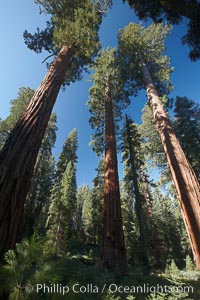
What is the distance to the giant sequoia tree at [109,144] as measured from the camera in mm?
5008

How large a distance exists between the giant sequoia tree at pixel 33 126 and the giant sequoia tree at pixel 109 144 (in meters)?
3.17

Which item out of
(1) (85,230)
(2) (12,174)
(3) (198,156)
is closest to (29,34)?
(2) (12,174)

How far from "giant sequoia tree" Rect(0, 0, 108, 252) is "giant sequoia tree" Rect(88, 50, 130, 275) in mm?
3166

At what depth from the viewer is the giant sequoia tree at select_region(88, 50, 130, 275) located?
501cm

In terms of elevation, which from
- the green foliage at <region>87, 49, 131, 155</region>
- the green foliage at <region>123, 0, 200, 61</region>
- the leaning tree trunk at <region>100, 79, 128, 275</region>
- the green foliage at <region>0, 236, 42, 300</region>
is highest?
the green foliage at <region>87, 49, 131, 155</region>

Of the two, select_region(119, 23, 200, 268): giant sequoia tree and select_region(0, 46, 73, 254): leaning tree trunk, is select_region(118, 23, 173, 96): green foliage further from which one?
select_region(0, 46, 73, 254): leaning tree trunk

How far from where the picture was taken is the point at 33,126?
372 cm

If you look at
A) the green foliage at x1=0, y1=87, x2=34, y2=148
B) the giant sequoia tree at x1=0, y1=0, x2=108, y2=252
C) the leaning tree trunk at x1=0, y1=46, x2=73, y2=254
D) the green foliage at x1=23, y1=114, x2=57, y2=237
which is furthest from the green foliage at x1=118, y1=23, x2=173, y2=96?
the green foliage at x1=23, y1=114, x2=57, y2=237

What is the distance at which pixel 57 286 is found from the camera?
181cm

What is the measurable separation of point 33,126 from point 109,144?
4.74 meters

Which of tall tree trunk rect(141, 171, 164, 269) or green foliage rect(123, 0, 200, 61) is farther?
tall tree trunk rect(141, 171, 164, 269)

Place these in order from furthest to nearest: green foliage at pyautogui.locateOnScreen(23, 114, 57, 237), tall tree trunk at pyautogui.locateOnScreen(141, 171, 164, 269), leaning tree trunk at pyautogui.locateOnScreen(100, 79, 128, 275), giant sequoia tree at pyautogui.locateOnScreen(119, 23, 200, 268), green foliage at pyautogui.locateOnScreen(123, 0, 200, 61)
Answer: green foliage at pyautogui.locateOnScreen(23, 114, 57, 237) < tall tree trunk at pyautogui.locateOnScreen(141, 171, 164, 269) < giant sequoia tree at pyautogui.locateOnScreen(119, 23, 200, 268) < green foliage at pyautogui.locateOnScreen(123, 0, 200, 61) < leaning tree trunk at pyautogui.locateOnScreen(100, 79, 128, 275)

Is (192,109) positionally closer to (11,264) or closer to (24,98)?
(24,98)

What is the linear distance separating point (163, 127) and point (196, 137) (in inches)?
480
